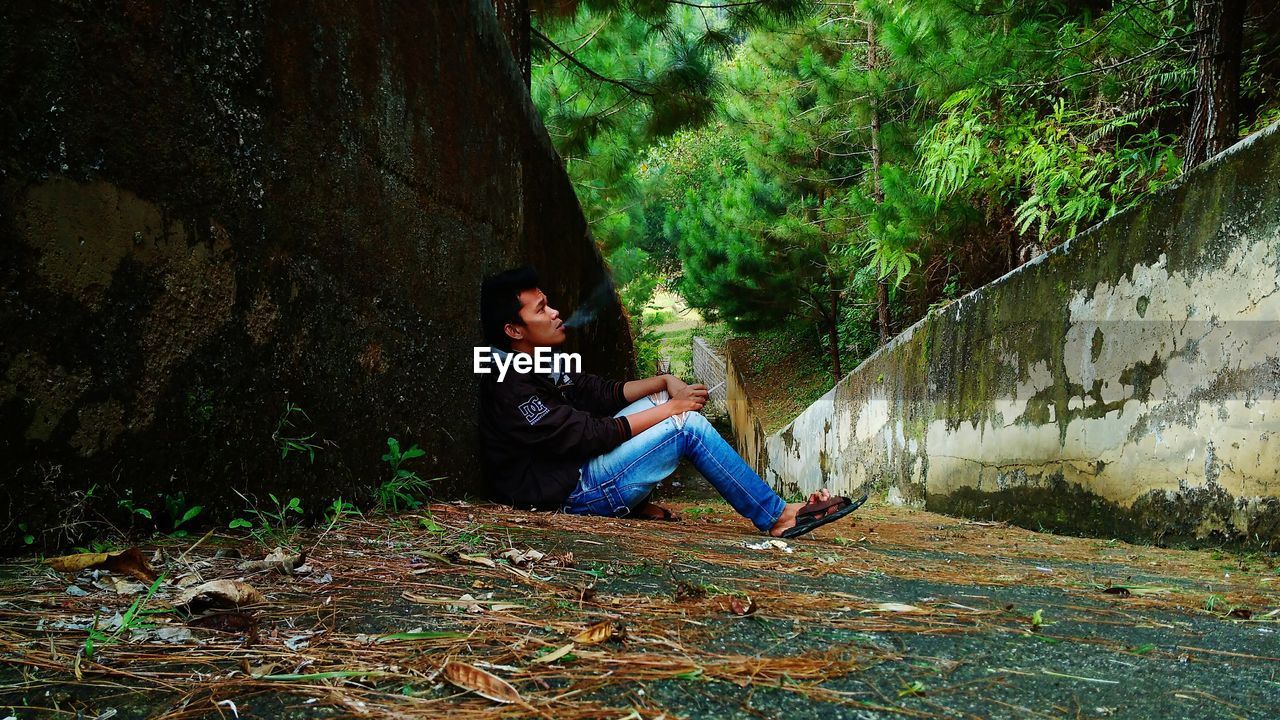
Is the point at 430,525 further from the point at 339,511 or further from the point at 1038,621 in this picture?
the point at 1038,621

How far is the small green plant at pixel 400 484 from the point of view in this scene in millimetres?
2537

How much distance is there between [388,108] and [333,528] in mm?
1369

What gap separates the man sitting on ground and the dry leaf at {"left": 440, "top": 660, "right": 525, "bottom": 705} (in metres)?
1.92

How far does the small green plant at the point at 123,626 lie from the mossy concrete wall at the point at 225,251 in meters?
0.43

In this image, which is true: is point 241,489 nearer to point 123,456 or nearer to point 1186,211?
point 123,456

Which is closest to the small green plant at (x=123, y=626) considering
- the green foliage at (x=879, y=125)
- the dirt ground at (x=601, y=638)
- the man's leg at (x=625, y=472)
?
the dirt ground at (x=601, y=638)

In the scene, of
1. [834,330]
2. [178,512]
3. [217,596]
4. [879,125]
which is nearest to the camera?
[217,596]

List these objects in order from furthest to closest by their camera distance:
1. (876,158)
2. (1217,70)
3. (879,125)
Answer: (879,125) → (876,158) → (1217,70)

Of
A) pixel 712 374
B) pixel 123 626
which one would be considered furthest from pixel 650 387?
pixel 712 374

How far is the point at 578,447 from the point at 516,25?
8.41 ft

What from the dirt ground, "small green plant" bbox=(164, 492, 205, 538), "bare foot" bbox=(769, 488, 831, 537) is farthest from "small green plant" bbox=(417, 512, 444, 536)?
"bare foot" bbox=(769, 488, 831, 537)

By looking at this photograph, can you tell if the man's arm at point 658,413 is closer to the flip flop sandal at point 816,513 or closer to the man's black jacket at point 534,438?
the man's black jacket at point 534,438

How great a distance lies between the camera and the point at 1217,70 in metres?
3.67

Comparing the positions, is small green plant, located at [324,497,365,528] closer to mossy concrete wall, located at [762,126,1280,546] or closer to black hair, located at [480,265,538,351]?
black hair, located at [480,265,538,351]
